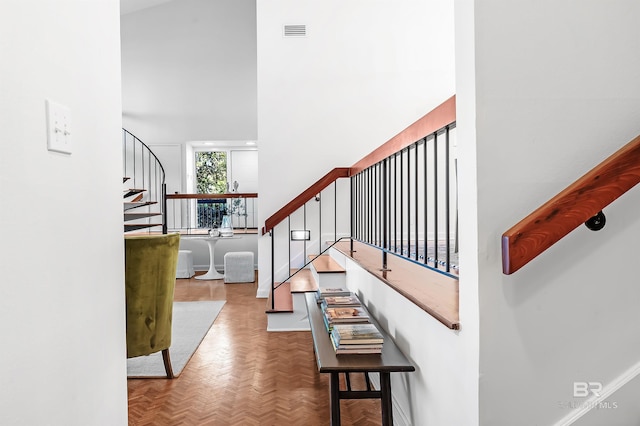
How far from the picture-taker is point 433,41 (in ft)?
15.1

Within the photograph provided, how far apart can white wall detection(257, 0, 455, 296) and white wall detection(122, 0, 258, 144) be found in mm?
2783

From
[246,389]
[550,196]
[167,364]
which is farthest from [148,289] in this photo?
[550,196]

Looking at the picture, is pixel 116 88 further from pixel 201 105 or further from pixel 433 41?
pixel 201 105

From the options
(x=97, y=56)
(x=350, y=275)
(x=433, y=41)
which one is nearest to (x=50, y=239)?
(x=97, y=56)

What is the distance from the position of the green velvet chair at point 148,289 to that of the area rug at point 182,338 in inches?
11.0

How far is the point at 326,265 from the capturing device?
3.71 meters

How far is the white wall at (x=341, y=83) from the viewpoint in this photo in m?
4.56

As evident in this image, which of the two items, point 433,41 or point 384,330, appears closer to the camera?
point 384,330

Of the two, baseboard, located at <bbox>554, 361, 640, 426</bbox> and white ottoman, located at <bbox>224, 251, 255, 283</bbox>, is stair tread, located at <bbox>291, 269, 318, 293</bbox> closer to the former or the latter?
white ottoman, located at <bbox>224, 251, 255, 283</bbox>

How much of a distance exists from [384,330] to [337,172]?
2174mm

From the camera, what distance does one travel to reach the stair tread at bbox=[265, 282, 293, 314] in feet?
11.0

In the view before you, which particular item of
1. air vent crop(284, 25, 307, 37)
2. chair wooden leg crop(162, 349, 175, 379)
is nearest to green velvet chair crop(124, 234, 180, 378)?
chair wooden leg crop(162, 349, 175, 379)

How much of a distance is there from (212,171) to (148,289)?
5677mm

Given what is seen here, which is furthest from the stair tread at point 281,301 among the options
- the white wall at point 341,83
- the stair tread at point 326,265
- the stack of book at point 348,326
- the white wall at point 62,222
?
the white wall at point 62,222
